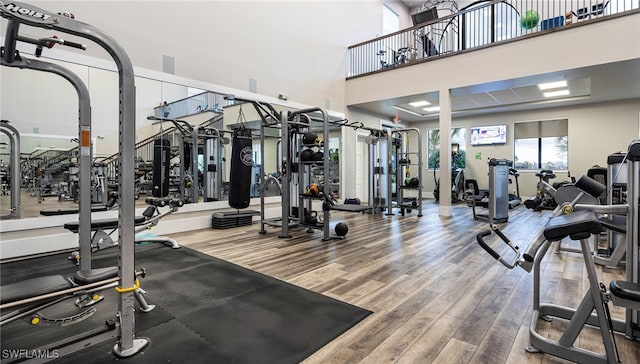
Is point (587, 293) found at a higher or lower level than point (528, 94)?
lower

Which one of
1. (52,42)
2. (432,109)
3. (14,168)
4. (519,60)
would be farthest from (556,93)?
(14,168)

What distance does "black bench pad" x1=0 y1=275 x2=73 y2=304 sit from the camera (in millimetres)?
1466

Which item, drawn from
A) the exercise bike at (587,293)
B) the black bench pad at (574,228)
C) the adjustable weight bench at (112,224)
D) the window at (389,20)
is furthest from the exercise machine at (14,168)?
the window at (389,20)

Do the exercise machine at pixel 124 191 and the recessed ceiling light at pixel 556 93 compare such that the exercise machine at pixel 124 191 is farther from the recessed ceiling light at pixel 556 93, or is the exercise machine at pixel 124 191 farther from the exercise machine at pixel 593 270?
the recessed ceiling light at pixel 556 93

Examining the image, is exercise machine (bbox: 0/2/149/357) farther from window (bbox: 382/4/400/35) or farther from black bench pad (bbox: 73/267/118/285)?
window (bbox: 382/4/400/35)

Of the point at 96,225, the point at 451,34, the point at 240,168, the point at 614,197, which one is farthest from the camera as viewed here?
the point at 451,34

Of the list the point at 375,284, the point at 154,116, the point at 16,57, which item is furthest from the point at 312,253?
the point at 154,116

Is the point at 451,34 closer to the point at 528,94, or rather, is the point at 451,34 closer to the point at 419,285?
the point at 528,94

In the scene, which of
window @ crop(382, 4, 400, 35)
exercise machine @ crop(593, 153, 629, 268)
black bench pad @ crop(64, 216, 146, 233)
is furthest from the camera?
window @ crop(382, 4, 400, 35)

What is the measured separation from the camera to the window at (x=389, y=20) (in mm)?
11117

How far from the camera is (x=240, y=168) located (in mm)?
5223

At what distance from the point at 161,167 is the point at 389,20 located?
9720 millimetres

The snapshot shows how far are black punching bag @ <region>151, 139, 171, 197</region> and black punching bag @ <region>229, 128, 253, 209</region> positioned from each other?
1.27 m

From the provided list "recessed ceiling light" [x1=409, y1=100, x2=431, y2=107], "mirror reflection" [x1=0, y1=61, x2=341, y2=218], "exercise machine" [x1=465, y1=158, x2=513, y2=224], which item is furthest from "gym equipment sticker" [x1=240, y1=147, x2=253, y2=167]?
"recessed ceiling light" [x1=409, y1=100, x2=431, y2=107]
